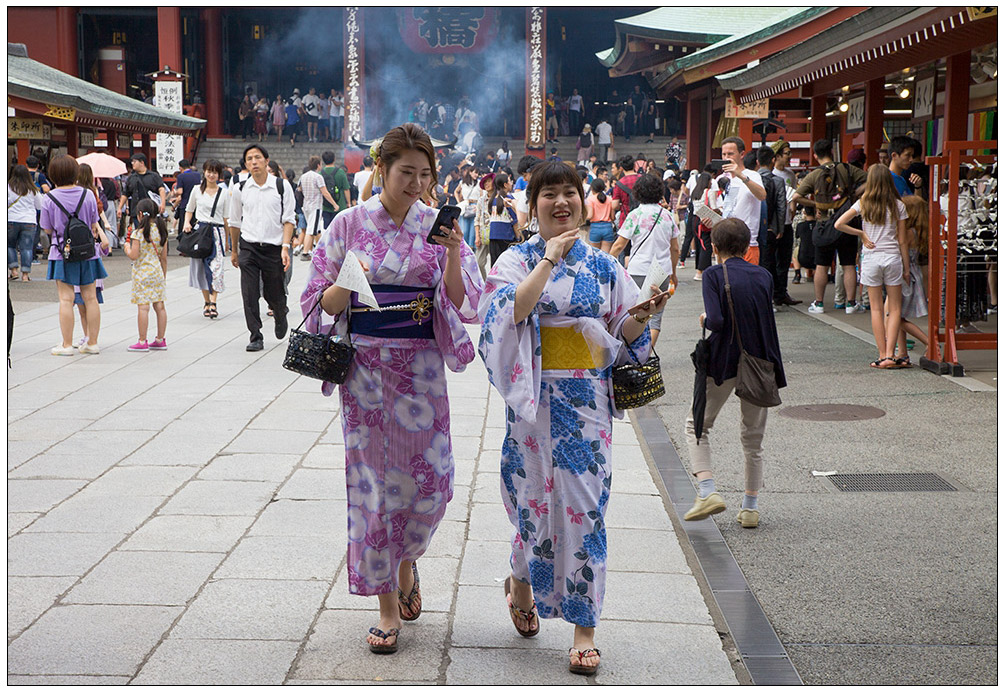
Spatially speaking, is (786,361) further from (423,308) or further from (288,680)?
(288,680)

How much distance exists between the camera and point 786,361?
891 centimetres

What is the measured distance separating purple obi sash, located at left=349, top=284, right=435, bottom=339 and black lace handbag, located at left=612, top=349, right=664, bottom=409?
0.63 metres

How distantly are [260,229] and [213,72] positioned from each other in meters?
24.7

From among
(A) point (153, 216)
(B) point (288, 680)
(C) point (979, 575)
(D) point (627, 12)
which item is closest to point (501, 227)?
(A) point (153, 216)

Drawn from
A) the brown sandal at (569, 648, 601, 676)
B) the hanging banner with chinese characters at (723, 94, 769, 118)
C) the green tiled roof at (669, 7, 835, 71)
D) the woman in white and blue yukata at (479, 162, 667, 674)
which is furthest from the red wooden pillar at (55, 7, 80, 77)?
the brown sandal at (569, 648, 601, 676)

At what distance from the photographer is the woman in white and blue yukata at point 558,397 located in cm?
330

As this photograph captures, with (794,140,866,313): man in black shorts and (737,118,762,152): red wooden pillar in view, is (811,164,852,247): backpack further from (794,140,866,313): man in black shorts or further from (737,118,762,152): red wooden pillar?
(737,118,762,152): red wooden pillar

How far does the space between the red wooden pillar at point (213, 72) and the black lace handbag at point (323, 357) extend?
29.8 m

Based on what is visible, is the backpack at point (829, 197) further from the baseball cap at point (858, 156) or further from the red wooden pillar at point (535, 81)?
the red wooden pillar at point (535, 81)

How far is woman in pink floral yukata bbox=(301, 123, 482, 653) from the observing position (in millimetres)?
3479

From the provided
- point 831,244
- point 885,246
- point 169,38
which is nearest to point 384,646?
point 885,246

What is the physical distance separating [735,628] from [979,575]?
117 cm

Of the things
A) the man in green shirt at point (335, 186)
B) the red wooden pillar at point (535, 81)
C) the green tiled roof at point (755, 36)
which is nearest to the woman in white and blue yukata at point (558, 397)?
the green tiled roof at point (755, 36)

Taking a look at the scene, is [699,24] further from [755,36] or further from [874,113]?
[874,113]
